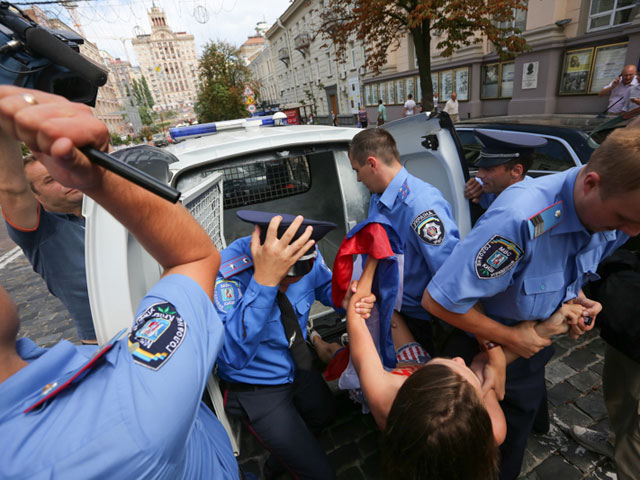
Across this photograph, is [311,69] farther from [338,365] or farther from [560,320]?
[560,320]

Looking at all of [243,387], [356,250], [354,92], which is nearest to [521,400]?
[356,250]

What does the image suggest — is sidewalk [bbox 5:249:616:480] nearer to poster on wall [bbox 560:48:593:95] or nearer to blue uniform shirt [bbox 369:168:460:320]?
blue uniform shirt [bbox 369:168:460:320]

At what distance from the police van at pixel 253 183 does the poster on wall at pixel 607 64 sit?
1290cm

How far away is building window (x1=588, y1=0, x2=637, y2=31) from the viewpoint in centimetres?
1037

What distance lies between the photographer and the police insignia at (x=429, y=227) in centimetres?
198

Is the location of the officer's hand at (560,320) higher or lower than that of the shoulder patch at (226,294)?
lower

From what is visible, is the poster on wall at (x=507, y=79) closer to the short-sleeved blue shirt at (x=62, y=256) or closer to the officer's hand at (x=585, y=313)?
the officer's hand at (x=585, y=313)

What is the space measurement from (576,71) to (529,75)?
1.61 metres

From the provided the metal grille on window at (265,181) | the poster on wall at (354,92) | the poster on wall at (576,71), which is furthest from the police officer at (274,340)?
the poster on wall at (354,92)

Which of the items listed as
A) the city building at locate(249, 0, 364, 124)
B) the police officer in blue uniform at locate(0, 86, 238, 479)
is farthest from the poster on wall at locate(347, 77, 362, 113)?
the police officer in blue uniform at locate(0, 86, 238, 479)

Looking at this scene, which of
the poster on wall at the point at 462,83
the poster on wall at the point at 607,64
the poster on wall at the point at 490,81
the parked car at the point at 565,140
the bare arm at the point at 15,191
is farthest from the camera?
the poster on wall at the point at 462,83

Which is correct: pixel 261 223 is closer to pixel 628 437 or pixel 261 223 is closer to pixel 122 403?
pixel 122 403

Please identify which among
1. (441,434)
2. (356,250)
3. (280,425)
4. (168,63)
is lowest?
(280,425)

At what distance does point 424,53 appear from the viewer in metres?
7.39
